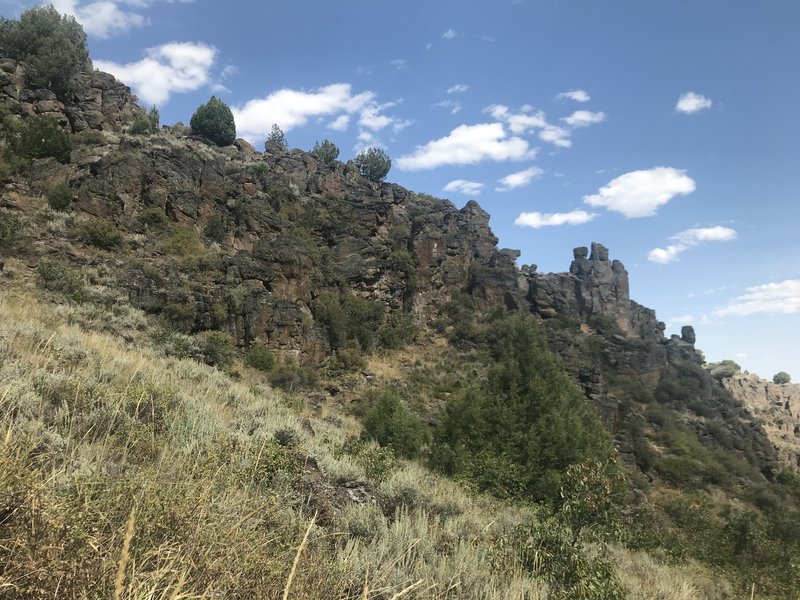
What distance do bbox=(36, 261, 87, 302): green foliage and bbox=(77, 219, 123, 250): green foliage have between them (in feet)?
14.0

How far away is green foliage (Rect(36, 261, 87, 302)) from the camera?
15.3 m

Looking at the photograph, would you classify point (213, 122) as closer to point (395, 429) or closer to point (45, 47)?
point (45, 47)

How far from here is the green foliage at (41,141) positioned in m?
25.1

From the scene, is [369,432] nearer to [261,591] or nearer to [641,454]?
[261,591]

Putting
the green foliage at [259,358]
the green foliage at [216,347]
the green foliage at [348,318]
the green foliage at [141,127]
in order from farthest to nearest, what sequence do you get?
the green foliage at [141,127], the green foliage at [348,318], the green foliage at [259,358], the green foliage at [216,347]

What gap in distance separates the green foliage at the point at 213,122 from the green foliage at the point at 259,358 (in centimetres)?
3692

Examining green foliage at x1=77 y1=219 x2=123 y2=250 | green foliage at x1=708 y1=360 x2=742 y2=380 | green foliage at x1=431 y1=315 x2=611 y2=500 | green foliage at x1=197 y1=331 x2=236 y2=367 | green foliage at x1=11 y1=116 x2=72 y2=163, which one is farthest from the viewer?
green foliage at x1=708 y1=360 x2=742 y2=380

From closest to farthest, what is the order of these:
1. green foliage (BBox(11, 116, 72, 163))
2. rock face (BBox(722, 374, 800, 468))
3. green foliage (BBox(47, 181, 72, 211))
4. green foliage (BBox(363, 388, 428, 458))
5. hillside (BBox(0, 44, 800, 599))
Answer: hillside (BBox(0, 44, 800, 599))
green foliage (BBox(363, 388, 428, 458))
green foliage (BBox(47, 181, 72, 211))
green foliage (BBox(11, 116, 72, 163))
rock face (BBox(722, 374, 800, 468))

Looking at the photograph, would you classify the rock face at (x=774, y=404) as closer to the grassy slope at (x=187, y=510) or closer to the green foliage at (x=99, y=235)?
the grassy slope at (x=187, y=510)

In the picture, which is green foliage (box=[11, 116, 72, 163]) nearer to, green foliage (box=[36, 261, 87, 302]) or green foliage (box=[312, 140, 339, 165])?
green foliage (box=[36, 261, 87, 302])

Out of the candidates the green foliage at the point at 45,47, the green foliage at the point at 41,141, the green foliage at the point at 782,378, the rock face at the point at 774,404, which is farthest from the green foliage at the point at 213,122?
the green foliage at the point at 782,378

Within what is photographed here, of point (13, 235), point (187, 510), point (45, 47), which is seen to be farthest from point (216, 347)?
point (45, 47)

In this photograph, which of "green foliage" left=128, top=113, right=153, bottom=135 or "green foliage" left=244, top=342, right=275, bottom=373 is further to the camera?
"green foliage" left=128, top=113, right=153, bottom=135

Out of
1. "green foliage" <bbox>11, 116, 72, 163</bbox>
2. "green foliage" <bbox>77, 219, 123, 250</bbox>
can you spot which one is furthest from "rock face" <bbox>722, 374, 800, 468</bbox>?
"green foliage" <bbox>11, 116, 72, 163</bbox>
